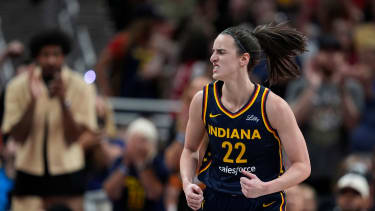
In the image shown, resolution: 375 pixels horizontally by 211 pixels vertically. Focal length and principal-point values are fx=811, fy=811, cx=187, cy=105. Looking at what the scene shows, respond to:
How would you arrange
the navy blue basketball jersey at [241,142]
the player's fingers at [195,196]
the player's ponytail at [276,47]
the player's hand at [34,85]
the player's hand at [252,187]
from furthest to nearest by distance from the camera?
the player's hand at [34,85], the player's ponytail at [276,47], the navy blue basketball jersey at [241,142], the player's fingers at [195,196], the player's hand at [252,187]

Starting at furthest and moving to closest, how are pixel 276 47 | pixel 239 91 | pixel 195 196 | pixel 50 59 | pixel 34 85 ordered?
pixel 50 59
pixel 34 85
pixel 276 47
pixel 239 91
pixel 195 196

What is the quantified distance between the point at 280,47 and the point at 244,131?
2.33 ft

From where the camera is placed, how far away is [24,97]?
811cm

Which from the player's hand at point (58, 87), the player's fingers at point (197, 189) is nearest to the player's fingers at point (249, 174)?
the player's fingers at point (197, 189)

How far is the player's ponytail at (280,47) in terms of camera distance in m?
5.71

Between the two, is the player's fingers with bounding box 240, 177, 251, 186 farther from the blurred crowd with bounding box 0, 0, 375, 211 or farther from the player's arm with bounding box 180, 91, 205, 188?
the blurred crowd with bounding box 0, 0, 375, 211

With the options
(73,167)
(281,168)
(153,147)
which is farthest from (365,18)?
(281,168)

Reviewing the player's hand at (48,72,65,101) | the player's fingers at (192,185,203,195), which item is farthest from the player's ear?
the player's hand at (48,72,65,101)

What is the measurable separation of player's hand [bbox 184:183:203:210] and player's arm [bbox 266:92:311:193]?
0.51 metres

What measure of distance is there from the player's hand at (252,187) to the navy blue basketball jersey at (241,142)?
0.25 m

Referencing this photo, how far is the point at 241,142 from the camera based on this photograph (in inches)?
216

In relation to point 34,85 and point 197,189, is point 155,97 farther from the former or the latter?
point 197,189

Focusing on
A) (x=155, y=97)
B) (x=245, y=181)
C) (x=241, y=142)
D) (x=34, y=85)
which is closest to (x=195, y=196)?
(x=245, y=181)

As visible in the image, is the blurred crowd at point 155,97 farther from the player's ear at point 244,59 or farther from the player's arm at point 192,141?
the player's arm at point 192,141
